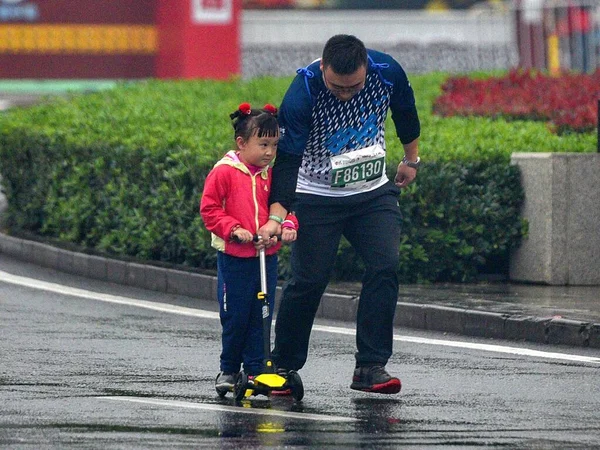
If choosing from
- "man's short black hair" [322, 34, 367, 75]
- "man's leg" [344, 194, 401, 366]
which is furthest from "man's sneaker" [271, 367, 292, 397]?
"man's short black hair" [322, 34, 367, 75]

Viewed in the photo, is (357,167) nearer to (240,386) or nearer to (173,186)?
(240,386)

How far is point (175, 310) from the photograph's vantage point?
11625 millimetres

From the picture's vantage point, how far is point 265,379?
766 cm

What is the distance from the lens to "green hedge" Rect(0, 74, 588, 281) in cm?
1227

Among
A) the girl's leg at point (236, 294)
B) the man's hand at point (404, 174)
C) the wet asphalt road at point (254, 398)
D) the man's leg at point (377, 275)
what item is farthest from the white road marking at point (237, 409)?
the man's hand at point (404, 174)

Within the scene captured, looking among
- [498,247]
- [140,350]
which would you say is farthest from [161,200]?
[140,350]

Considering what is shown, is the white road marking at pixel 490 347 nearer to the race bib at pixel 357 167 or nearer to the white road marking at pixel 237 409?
the race bib at pixel 357 167

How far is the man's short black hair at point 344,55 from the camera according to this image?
7582mm

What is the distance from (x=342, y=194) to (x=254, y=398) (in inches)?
41.6

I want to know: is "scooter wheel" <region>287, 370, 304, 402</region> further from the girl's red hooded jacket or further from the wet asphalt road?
the girl's red hooded jacket

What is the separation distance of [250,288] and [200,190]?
5.20m

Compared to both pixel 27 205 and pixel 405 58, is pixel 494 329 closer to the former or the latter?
pixel 27 205

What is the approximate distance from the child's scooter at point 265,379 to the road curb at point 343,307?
265cm

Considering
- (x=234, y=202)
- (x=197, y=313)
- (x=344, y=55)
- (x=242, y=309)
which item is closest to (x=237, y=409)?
(x=242, y=309)
